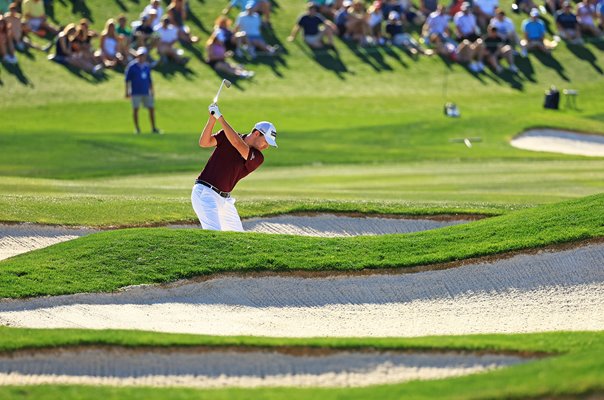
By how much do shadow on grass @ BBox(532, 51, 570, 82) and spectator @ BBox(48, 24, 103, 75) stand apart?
55.5 feet

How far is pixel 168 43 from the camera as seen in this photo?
140ft

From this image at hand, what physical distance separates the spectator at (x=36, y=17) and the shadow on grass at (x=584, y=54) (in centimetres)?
1980

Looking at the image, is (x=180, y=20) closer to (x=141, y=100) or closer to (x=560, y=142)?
(x=141, y=100)

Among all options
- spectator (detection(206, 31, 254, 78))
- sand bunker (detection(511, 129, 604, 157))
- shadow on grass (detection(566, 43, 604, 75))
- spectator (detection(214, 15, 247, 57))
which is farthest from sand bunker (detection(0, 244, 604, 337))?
shadow on grass (detection(566, 43, 604, 75))

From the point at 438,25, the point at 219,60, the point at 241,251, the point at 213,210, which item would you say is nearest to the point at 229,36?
the point at 219,60

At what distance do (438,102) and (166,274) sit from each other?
95.2ft

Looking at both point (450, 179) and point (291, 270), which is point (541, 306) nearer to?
point (291, 270)

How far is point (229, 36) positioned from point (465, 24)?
883 cm

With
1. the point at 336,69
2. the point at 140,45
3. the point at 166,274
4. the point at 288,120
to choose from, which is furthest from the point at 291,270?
the point at 336,69

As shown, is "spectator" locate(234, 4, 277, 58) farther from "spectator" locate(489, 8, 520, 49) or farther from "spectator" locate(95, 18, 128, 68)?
"spectator" locate(489, 8, 520, 49)

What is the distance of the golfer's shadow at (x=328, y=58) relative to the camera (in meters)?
46.2

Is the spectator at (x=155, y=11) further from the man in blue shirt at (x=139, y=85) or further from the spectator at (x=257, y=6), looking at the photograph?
the man in blue shirt at (x=139, y=85)

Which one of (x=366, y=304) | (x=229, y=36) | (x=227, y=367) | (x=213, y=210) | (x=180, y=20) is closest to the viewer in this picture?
→ (x=227, y=367)

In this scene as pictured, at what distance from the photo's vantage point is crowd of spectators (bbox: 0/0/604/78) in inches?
1630
